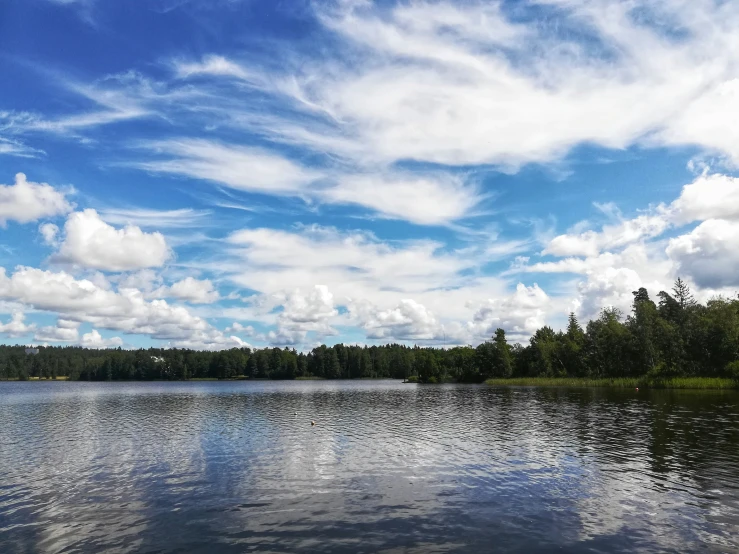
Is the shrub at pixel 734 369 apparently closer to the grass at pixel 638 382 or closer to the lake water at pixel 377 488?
the grass at pixel 638 382

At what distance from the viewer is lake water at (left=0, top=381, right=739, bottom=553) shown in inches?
810

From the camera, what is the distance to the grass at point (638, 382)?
102 meters

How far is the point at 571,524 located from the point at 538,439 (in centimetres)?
2440

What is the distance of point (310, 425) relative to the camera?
57.8 m

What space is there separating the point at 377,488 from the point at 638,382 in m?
114

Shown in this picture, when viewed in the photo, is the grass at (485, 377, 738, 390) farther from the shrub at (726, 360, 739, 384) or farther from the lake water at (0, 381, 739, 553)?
the lake water at (0, 381, 739, 553)

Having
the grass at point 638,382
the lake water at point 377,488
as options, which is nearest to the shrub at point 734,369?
the grass at point 638,382

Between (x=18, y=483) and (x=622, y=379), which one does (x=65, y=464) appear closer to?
(x=18, y=483)

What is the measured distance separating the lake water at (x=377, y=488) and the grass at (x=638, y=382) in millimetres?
55828

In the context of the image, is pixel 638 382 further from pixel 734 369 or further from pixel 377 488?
pixel 377 488

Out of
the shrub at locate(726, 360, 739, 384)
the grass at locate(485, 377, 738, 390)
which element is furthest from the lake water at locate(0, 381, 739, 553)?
the grass at locate(485, 377, 738, 390)

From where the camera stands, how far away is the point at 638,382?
398 ft

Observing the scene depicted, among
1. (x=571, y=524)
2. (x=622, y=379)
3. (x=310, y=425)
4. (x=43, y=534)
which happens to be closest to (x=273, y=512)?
(x=43, y=534)

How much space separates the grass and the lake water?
55.8 meters
